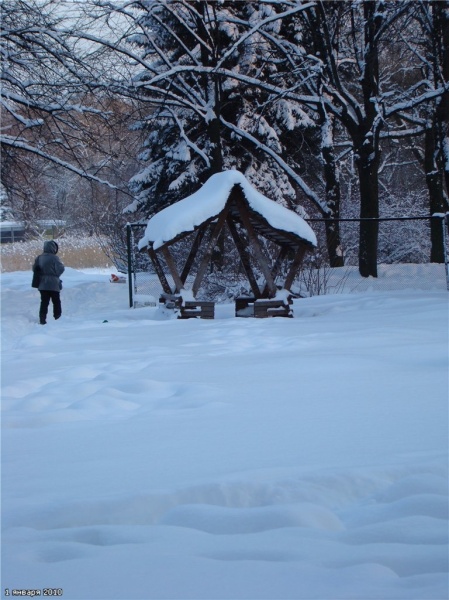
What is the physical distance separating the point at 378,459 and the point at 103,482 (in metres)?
1.18

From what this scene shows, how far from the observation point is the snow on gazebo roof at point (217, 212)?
1137 centimetres

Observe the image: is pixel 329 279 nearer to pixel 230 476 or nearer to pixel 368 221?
pixel 368 221

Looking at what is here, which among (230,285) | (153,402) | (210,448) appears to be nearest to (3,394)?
(153,402)

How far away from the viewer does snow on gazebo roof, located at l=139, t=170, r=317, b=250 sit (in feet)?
37.3

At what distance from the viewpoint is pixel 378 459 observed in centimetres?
310

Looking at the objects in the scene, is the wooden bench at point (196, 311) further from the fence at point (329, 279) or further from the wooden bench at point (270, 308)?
the fence at point (329, 279)

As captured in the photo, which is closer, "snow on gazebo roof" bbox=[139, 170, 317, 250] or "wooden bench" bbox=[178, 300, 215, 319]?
"snow on gazebo roof" bbox=[139, 170, 317, 250]

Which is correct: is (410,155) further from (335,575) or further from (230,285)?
(335,575)

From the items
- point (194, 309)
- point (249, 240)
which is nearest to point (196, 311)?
point (194, 309)

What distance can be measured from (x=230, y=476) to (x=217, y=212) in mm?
8782

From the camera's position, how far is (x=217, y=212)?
1146 cm

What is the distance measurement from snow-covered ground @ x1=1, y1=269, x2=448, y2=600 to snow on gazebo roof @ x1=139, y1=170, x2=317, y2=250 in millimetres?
5026

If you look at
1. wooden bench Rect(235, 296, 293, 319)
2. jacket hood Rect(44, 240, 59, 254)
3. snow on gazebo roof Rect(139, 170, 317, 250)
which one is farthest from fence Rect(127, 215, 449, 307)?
wooden bench Rect(235, 296, 293, 319)

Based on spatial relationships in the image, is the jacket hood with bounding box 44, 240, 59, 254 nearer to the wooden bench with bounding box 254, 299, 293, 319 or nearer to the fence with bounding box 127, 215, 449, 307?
the fence with bounding box 127, 215, 449, 307
